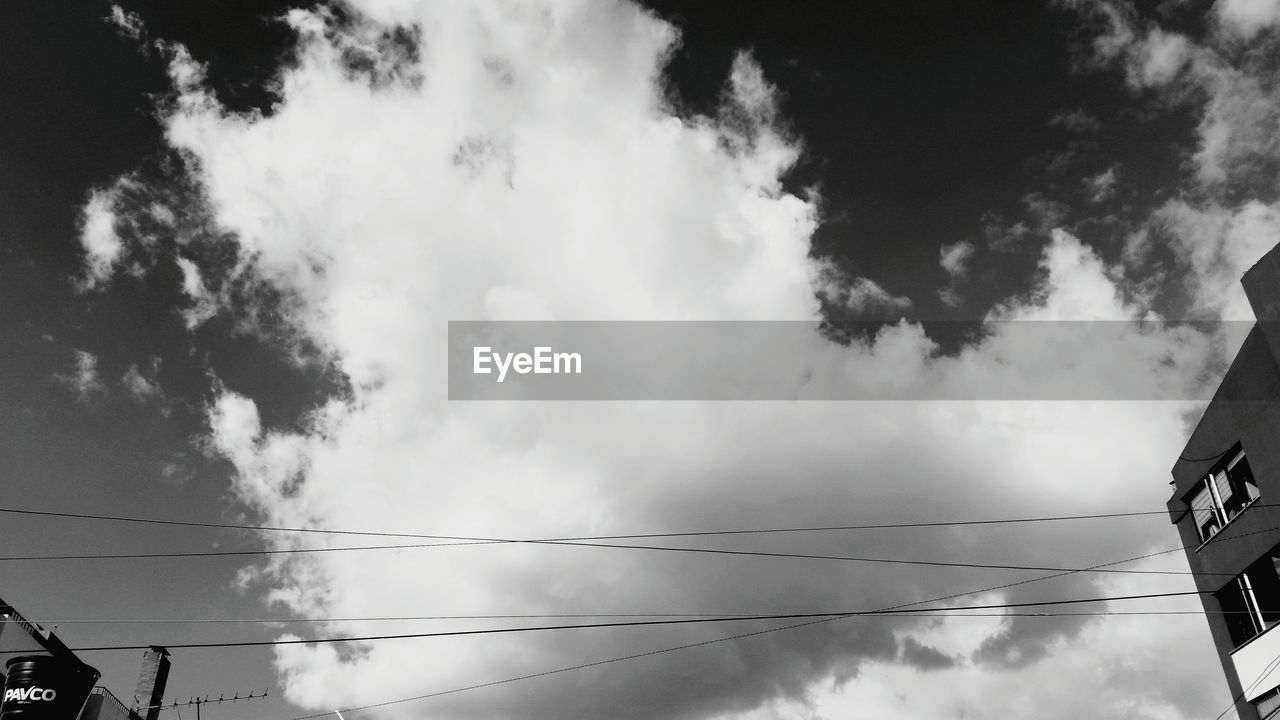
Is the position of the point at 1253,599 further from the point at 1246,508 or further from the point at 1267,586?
the point at 1246,508

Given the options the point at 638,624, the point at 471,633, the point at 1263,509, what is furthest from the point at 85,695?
the point at 1263,509

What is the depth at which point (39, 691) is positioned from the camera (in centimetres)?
959

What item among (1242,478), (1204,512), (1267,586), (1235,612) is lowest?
(1235,612)

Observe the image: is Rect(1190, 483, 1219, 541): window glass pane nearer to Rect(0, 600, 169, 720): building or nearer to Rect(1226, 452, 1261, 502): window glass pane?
Rect(1226, 452, 1261, 502): window glass pane

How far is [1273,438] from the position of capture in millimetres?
20219

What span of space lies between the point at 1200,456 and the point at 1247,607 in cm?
466

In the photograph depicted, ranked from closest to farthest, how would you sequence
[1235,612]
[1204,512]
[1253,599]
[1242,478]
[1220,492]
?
[1253,599], [1242,478], [1235,612], [1220,492], [1204,512]

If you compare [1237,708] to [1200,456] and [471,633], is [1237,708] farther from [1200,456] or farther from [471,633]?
[471,633]

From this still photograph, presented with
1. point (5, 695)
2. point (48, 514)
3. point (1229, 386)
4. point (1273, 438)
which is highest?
point (1229, 386)

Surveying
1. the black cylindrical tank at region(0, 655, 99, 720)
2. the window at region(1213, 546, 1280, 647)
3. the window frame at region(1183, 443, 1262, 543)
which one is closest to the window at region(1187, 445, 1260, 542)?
the window frame at region(1183, 443, 1262, 543)

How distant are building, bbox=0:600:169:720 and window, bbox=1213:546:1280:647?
27.5 m

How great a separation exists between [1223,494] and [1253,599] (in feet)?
10.4

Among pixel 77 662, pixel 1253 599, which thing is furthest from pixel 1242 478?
pixel 77 662

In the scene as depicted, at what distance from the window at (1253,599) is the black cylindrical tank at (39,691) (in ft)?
86.9
